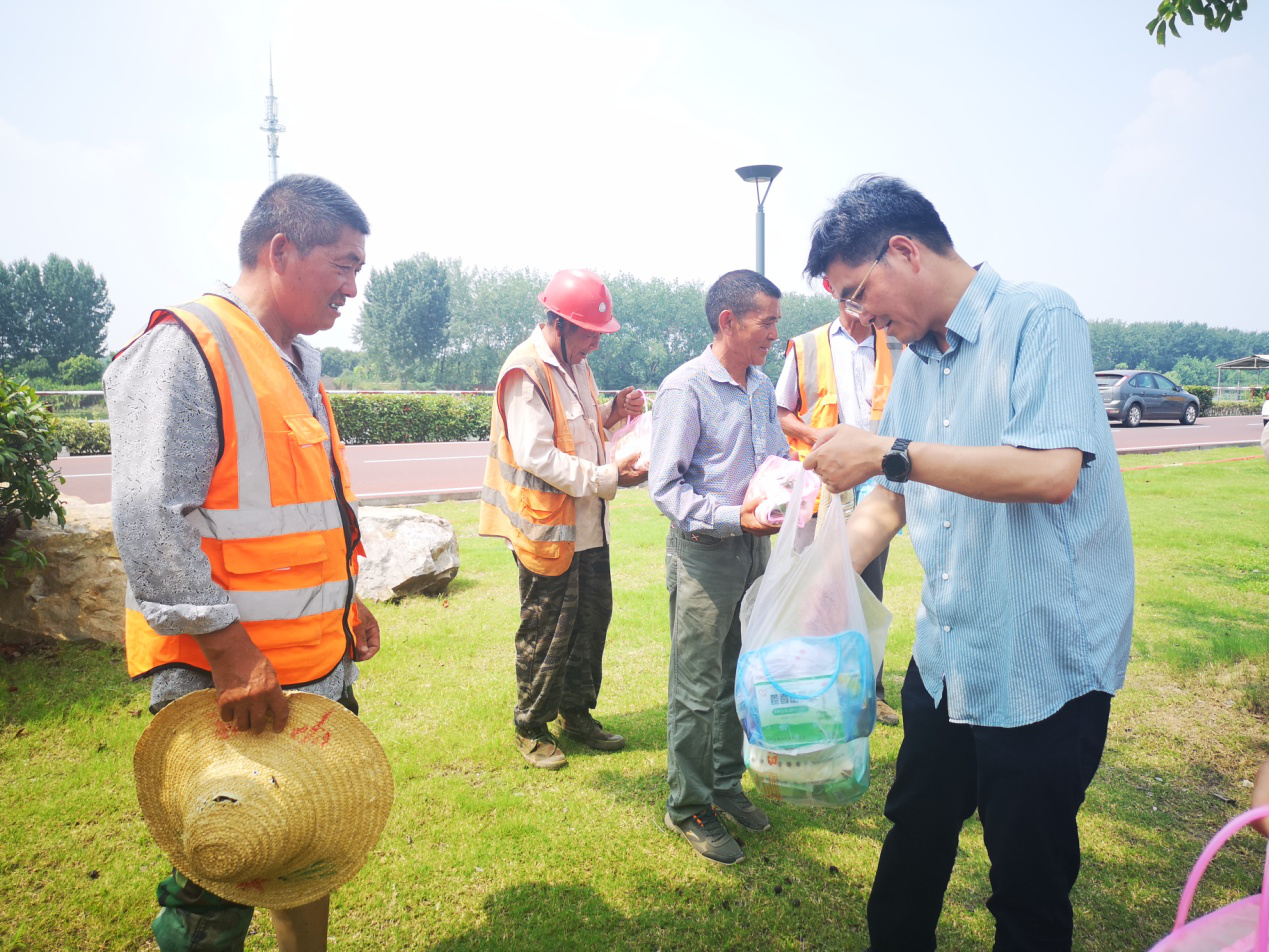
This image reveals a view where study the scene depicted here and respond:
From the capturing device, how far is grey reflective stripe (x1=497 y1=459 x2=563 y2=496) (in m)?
3.52

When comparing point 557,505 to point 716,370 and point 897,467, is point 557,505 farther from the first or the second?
point 897,467

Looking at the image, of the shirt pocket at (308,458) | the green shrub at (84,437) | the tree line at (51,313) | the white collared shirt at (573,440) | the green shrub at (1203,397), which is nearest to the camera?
the shirt pocket at (308,458)

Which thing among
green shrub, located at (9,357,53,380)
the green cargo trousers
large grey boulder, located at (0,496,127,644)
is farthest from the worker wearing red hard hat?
green shrub, located at (9,357,53,380)

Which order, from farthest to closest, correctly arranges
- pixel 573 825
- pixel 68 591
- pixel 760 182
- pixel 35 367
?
pixel 35 367 < pixel 760 182 < pixel 68 591 < pixel 573 825

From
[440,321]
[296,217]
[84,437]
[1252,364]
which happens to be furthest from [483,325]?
[296,217]

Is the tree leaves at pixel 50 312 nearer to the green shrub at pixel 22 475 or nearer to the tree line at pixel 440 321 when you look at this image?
the tree line at pixel 440 321

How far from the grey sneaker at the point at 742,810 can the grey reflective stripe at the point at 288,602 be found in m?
1.96

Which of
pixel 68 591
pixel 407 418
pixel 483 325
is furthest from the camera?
pixel 483 325

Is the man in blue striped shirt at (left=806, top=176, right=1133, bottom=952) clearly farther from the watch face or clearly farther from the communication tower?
the communication tower

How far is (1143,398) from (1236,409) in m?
12.0

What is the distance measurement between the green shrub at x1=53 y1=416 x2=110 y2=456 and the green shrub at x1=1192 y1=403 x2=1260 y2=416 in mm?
34592

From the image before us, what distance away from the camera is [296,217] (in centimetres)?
193

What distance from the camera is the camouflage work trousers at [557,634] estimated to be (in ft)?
11.8

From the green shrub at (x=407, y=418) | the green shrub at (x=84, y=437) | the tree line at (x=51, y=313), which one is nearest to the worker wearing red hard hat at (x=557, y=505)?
the green shrub at (x=84, y=437)
